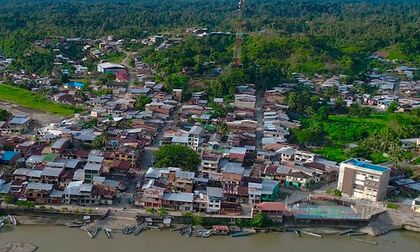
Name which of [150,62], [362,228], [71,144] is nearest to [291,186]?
[362,228]

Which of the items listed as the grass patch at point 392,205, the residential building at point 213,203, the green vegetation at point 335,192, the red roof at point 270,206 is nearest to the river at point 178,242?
the red roof at point 270,206

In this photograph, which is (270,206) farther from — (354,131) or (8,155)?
(354,131)

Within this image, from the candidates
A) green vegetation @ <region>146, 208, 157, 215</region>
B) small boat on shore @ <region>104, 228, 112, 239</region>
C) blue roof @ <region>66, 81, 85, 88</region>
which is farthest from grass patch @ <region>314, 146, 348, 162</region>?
blue roof @ <region>66, 81, 85, 88</region>

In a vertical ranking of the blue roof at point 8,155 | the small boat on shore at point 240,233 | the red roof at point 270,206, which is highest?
the blue roof at point 8,155

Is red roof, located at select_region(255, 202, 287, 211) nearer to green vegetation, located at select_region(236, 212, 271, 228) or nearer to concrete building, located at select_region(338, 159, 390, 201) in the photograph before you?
green vegetation, located at select_region(236, 212, 271, 228)

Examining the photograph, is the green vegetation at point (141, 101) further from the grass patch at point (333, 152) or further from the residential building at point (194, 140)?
the grass patch at point (333, 152)

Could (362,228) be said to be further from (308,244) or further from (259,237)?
(259,237)

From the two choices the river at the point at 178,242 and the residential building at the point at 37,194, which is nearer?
the river at the point at 178,242

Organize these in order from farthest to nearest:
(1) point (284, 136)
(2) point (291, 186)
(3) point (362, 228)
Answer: (1) point (284, 136) → (2) point (291, 186) → (3) point (362, 228)
